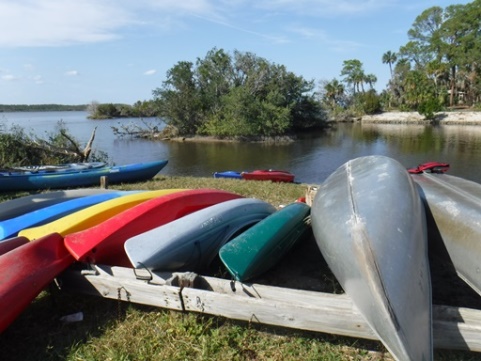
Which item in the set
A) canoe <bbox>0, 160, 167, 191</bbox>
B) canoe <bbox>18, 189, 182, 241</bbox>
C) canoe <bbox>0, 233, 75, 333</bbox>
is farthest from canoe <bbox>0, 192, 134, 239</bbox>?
canoe <bbox>0, 160, 167, 191</bbox>

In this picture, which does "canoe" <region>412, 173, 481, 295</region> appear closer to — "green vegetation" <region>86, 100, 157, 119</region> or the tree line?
the tree line

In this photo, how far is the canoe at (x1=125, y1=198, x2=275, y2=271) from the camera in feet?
11.1

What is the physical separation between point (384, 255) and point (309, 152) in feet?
90.9

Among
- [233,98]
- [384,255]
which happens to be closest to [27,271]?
[384,255]

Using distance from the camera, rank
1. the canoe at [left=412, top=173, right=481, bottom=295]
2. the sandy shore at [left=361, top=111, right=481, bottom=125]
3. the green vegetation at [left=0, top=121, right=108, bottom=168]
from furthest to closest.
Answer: the sandy shore at [left=361, top=111, right=481, bottom=125] < the green vegetation at [left=0, top=121, right=108, bottom=168] < the canoe at [left=412, top=173, right=481, bottom=295]

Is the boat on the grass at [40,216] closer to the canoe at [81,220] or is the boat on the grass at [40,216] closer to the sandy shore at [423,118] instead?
the canoe at [81,220]

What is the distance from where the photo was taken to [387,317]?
2.39m

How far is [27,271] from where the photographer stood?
127 inches

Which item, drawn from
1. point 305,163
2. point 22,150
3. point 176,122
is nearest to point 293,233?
point 22,150

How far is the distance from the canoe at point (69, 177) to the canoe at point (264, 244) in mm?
7610

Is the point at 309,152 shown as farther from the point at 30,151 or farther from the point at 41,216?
the point at 41,216

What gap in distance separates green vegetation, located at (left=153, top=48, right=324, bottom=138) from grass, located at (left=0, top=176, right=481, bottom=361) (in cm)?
3430

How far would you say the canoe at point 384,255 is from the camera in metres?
2.40

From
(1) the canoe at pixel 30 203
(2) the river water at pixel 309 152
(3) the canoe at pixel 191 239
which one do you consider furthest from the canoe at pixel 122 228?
(2) the river water at pixel 309 152
